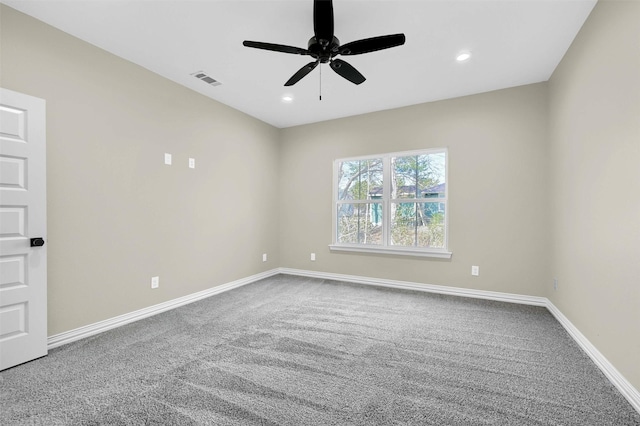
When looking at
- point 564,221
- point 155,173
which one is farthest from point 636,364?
point 155,173

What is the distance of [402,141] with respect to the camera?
424 cm

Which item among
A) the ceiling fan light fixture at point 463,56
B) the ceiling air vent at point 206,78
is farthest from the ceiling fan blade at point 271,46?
the ceiling fan light fixture at point 463,56

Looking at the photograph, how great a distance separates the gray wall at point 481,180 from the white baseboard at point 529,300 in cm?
8

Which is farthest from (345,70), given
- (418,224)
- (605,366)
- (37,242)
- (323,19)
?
(605,366)

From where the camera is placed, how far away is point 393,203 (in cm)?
436

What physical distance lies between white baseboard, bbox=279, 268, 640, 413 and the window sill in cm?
43

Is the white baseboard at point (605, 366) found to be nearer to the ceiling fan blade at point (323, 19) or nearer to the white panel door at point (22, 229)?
the ceiling fan blade at point (323, 19)

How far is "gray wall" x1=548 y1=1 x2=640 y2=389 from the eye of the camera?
1715mm

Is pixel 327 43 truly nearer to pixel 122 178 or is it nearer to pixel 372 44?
pixel 372 44

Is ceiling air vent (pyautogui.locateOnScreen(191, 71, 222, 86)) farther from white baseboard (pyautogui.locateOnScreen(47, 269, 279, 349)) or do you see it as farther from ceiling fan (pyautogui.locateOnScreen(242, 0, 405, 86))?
white baseboard (pyautogui.locateOnScreen(47, 269, 279, 349))

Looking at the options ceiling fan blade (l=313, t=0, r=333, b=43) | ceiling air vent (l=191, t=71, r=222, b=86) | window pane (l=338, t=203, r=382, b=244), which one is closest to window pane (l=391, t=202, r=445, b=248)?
window pane (l=338, t=203, r=382, b=244)

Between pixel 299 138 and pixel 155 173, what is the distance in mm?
2592

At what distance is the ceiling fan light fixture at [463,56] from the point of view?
277 cm

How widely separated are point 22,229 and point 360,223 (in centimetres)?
388
